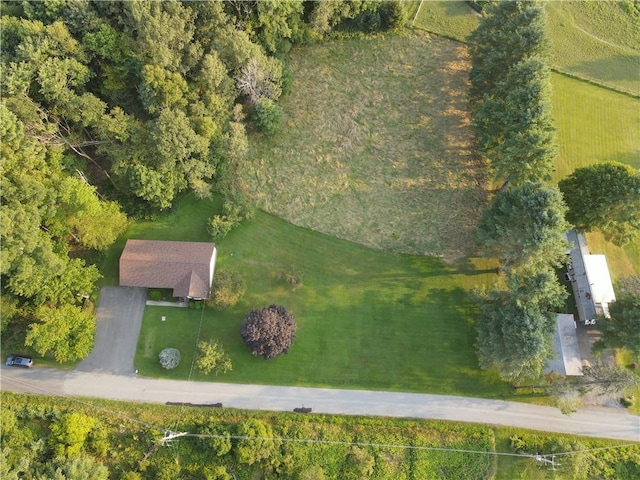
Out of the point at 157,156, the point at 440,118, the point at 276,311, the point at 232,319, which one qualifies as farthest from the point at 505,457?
the point at 157,156

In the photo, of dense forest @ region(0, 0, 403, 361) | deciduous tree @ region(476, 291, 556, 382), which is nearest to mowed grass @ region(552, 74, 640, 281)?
deciduous tree @ region(476, 291, 556, 382)

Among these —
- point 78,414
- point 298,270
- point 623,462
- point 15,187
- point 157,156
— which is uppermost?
point 157,156

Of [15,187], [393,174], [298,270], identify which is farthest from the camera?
[393,174]

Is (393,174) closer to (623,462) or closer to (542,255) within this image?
(542,255)

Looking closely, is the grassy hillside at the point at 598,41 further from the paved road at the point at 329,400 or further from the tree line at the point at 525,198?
the paved road at the point at 329,400

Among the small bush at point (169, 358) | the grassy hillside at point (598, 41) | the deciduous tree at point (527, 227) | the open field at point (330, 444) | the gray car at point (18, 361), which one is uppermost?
the grassy hillside at point (598, 41)

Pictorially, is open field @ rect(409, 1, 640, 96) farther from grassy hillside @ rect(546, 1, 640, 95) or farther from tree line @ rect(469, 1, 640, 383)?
tree line @ rect(469, 1, 640, 383)

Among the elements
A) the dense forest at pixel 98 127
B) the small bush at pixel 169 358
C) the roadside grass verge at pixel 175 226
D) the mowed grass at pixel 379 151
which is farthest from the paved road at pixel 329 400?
the mowed grass at pixel 379 151
